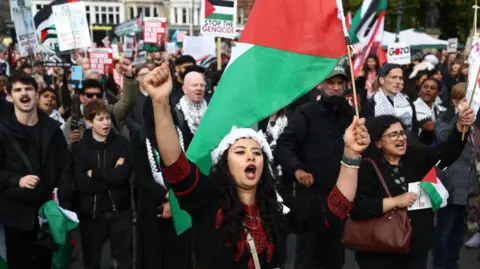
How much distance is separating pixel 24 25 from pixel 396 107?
5.79 meters

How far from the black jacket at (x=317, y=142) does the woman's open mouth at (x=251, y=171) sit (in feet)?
6.13

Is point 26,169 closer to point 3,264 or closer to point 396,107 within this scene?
point 3,264

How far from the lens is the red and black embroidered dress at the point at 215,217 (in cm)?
290

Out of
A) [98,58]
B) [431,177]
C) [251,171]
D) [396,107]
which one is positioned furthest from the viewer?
[98,58]

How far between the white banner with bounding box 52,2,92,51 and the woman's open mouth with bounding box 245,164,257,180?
695 cm

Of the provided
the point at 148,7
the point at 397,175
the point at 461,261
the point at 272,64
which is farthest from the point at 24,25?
the point at 148,7

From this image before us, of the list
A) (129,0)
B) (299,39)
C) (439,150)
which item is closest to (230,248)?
(299,39)

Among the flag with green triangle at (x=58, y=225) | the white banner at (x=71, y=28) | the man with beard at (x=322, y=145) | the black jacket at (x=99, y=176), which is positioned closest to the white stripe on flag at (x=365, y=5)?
the white banner at (x=71, y=28)

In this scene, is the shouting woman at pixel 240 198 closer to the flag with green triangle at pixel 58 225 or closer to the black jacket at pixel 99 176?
the flag with green triangle at pixel 58 225

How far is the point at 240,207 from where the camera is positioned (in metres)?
2.99

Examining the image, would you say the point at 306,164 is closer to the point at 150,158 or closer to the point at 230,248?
the point at 150,158

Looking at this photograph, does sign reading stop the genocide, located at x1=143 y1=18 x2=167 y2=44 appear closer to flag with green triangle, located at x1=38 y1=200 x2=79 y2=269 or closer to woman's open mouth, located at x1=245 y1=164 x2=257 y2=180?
flag with green triangle, located at x1=38 y1=200 x2=79 y2=269

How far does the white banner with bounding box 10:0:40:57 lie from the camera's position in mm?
9500

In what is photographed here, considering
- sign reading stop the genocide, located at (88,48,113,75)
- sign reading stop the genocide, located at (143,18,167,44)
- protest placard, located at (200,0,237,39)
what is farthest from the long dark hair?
sign reading stop the genocide, located at (143,18,167,44)
